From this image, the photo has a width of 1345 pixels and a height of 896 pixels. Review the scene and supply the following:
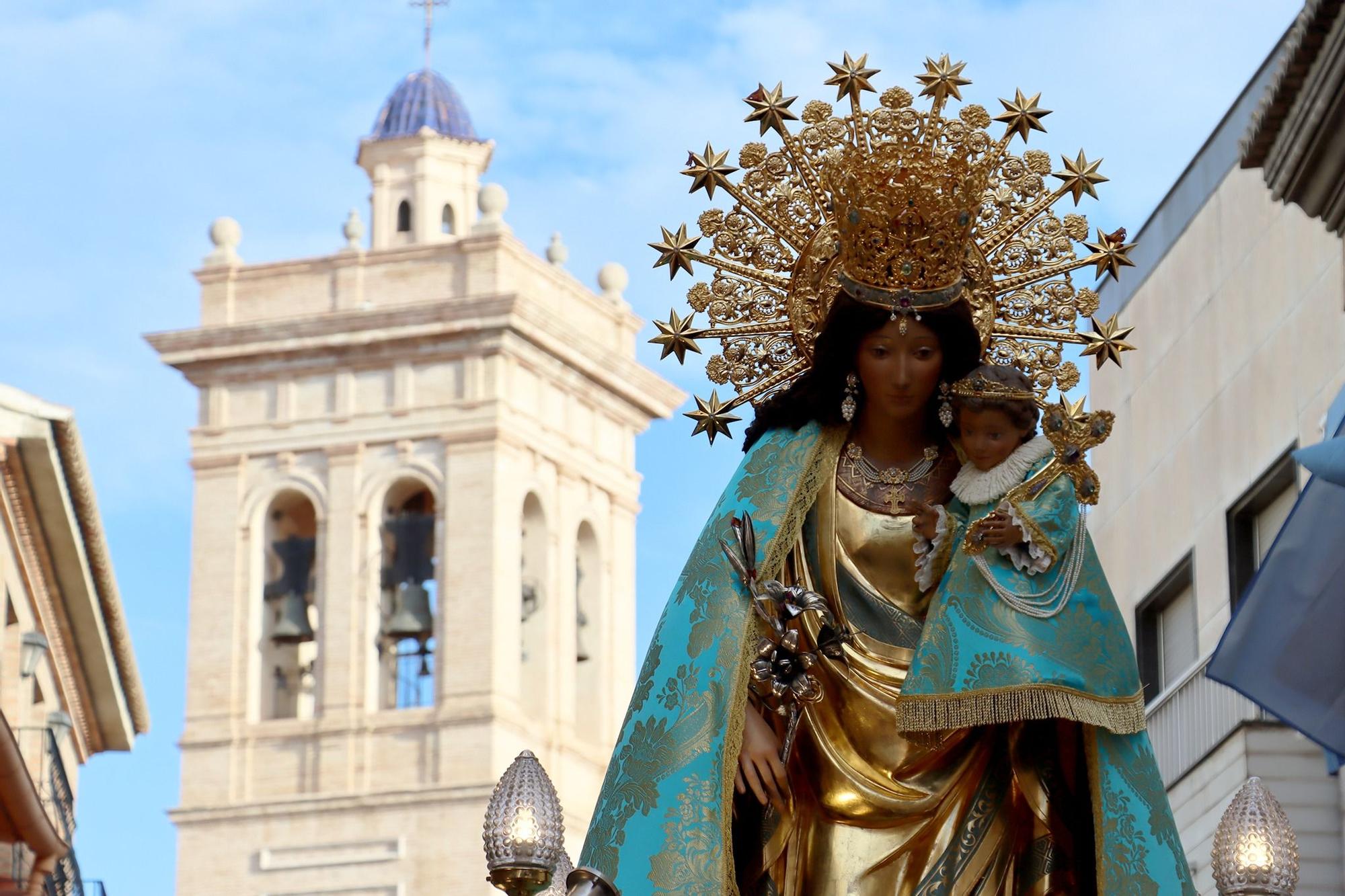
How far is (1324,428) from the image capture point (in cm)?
2000

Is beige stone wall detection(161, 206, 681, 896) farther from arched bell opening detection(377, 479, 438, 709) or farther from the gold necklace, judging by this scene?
the gold necklace

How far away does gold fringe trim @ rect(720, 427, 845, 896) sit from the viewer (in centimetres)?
823

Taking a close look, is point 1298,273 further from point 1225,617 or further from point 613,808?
point 613,808

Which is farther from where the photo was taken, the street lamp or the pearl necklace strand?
the street lamp

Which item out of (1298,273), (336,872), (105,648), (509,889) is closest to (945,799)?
(509,889)

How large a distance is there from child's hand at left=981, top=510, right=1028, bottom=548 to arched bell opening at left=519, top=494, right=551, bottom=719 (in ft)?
149

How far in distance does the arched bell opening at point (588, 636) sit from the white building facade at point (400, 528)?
4 cm

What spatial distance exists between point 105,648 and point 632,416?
22.0m

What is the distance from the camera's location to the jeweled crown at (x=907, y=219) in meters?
8.62

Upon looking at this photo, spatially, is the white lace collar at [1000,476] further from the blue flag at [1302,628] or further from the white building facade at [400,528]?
the white building facade at [400,528]

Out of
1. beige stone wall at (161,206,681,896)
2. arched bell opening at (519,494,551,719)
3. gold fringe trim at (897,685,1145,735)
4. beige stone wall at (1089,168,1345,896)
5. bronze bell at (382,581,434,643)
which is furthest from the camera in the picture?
arched bell opening at (519,494,551,719)

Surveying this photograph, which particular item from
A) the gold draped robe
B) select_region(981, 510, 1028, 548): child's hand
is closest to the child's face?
select_region(981, 510, 1028, 548): child's hand

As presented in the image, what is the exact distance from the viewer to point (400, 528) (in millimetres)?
54375

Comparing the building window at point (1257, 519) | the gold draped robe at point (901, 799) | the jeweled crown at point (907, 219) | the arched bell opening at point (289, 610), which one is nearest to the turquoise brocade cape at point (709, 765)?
the gold draped robe at point (901, 799)
